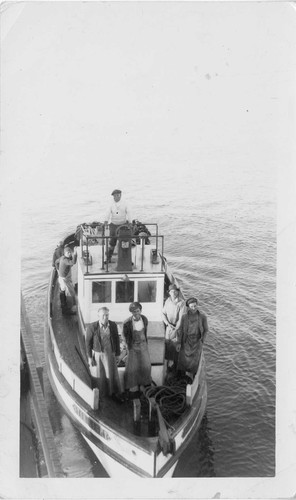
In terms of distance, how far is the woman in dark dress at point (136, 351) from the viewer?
5.77 meters

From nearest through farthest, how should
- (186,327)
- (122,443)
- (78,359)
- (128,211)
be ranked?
(122,443) → (186,327) → (78,359) → (128,211)

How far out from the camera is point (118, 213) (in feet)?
21.9

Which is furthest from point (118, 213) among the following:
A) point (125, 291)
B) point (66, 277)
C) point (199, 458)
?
point (199, 458)

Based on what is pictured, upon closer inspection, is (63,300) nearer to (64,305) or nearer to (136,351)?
(64,305)

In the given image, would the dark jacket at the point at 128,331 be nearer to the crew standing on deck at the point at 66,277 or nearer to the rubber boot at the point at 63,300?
the crew standing on deck at the point at 66,277

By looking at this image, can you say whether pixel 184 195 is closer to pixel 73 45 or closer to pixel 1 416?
pixel 73 45

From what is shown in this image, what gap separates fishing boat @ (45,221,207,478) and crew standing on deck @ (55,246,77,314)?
0.17 metres

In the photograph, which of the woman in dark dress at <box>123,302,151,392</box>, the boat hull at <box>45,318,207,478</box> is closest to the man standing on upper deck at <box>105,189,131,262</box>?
the woman in dark dress at <box>123,302,151,392</box>

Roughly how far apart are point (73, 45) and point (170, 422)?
4.33 metres

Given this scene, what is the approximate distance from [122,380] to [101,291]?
116cm

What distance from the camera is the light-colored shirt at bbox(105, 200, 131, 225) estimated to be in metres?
6.62

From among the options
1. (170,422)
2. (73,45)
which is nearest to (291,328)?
(170,422)

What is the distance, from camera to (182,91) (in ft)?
19.2

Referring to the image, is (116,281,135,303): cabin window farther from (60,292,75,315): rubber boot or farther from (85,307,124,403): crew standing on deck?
(60,292,75,315): rubber boot
